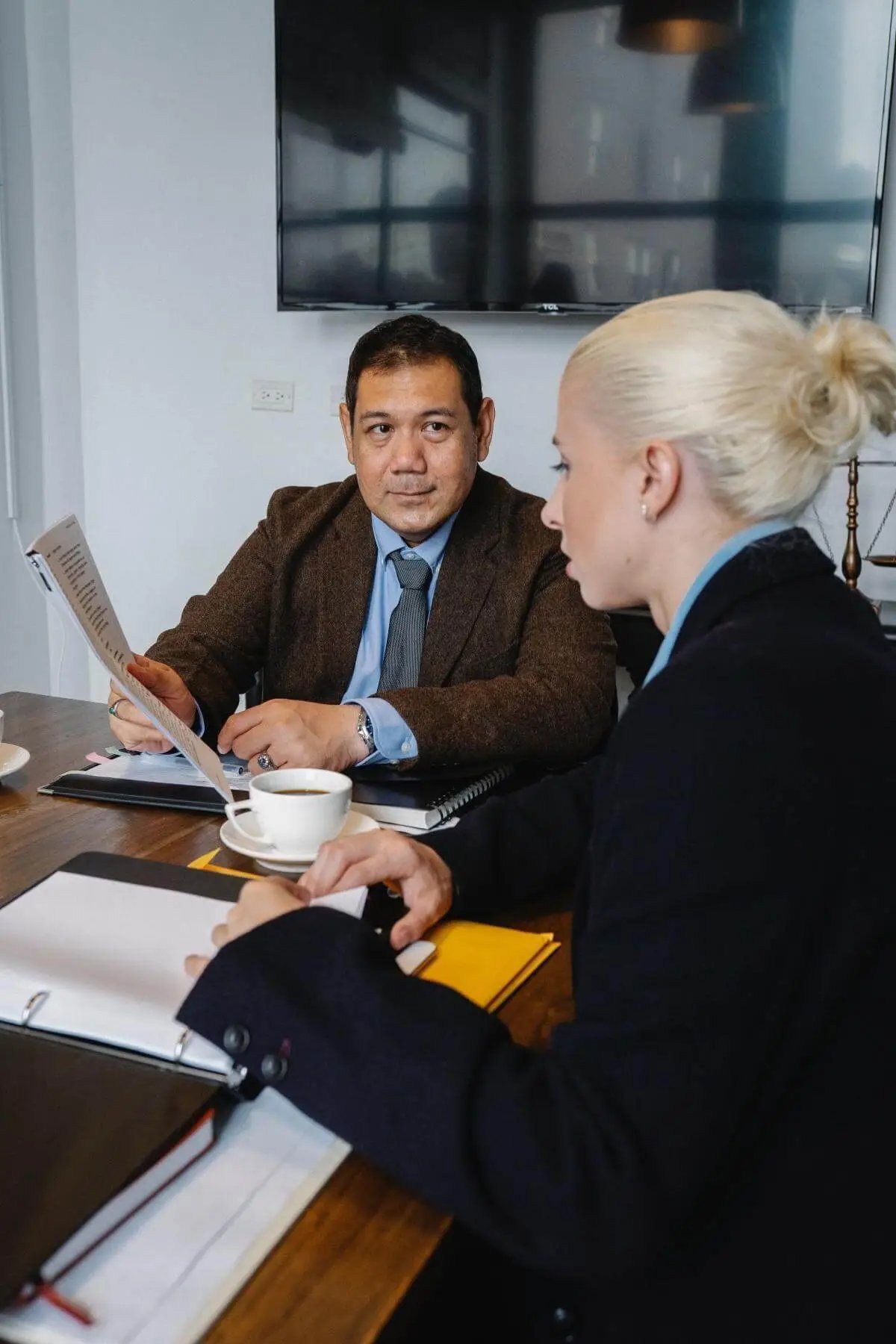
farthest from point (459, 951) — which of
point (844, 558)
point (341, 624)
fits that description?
point (844, 558)

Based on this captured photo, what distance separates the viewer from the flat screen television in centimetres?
246

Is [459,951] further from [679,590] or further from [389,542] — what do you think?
[389,542]

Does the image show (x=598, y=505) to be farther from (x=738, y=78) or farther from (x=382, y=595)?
(x=738, y=78)

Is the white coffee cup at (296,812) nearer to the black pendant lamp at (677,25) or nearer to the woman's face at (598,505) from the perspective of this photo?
the woman's face at (598,505)

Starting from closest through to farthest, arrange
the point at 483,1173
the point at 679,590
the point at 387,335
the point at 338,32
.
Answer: the point at 483,1173
the point at 679,590
the point at 387,335
the point at 338,32

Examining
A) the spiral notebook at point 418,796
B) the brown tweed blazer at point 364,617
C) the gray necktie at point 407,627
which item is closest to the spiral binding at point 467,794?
the spiral notebook at point 418,796

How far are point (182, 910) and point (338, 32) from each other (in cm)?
248

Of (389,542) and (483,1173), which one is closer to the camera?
(483,1173)

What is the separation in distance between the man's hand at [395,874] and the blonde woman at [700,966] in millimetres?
120

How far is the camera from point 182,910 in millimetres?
896

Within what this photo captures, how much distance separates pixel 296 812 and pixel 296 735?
0.27 metres

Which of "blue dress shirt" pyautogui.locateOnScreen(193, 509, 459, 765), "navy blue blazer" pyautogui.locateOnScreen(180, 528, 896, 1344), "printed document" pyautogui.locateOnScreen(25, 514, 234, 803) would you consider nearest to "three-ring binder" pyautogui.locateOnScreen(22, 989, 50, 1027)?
"navy blue blazer" pyautogui.locateOnScreen(180, 528, 896, 1344)

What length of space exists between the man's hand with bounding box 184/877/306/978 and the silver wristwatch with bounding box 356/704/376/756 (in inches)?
22.0

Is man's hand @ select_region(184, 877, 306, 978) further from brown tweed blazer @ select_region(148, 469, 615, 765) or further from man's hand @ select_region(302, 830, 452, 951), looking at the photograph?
brown tweed blazer @ select_region(148, 469, 615, 765)
